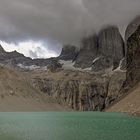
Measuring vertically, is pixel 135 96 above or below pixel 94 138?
above

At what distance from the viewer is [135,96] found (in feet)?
604

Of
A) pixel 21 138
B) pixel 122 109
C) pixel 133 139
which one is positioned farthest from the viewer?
pixel 122 109

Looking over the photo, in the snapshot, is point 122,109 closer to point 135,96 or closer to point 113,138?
point 135,96

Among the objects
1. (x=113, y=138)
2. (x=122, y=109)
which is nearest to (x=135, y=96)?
(x=122, y=109)

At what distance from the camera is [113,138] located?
46.1m

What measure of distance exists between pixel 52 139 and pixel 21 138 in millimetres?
4042

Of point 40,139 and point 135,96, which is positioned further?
point 135,96

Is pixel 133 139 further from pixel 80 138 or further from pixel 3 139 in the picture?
pixel 3 139

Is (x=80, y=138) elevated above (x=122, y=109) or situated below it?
below

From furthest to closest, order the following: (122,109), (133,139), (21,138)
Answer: (122,109) → (21,138) → (133,139)

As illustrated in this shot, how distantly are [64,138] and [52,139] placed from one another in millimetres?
1472

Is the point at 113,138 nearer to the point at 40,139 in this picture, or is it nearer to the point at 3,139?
the point at 40,139

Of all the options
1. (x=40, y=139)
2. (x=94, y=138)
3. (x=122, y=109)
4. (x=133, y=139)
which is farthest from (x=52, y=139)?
(x=122, y=109)

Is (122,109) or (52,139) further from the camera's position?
(122,109)
